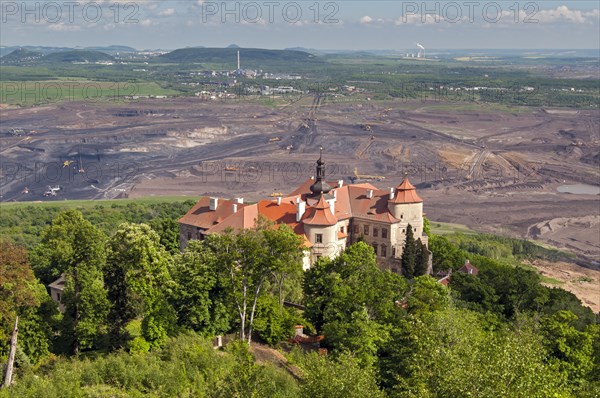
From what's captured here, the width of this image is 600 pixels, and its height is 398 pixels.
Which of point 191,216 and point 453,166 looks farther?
point 453,166

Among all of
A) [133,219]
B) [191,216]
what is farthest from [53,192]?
[191,216]

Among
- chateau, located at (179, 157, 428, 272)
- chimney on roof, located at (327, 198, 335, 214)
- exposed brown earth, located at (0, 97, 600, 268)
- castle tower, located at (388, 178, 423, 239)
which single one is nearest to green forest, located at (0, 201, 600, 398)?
chateau, located at (179, 157, 428, 272)

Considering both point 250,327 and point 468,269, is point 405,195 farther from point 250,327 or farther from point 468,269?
point 250,327

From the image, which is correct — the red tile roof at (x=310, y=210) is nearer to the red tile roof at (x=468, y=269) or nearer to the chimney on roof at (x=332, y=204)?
the chimney on roof at (x=332, y=204)

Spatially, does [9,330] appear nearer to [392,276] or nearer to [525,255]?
[392,276]

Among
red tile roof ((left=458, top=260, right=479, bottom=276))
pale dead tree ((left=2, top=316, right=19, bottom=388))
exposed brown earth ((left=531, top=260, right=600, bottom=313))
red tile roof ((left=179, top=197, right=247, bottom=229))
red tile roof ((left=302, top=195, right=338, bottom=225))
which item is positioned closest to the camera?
pale dead tree ((left=2, top=316, right=19, bottom=388))

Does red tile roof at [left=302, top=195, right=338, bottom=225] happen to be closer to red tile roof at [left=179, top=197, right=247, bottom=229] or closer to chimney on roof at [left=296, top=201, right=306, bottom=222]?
chimney on roof at [left=296, top=201, right=306, bottom=222]

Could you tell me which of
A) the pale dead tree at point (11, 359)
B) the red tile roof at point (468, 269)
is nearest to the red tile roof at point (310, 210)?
the red tile roof at point (468, 269)
